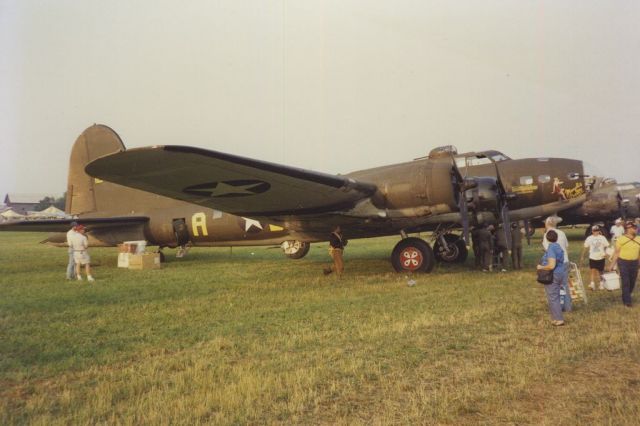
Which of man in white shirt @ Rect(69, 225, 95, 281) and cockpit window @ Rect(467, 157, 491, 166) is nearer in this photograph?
man in white shirt @ Rect(69, 225, 95, 281)

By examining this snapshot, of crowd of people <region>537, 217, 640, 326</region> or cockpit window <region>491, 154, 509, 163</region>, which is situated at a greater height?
cockpit window <region>491, 154, 509, 163</region>

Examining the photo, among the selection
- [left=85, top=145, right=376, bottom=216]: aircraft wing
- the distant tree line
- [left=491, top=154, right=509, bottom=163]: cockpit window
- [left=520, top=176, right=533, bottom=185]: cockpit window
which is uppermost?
the distant tree line

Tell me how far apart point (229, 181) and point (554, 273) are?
5354 mm

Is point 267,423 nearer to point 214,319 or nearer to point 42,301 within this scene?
point 214,319

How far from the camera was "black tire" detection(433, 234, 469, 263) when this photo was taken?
42.0ft

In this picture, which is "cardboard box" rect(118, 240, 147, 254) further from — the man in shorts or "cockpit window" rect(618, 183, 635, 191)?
"cockpit window" rect(618, 183, 635, 191)

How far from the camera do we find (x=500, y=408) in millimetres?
3096

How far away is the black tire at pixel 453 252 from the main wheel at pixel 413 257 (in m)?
2.63

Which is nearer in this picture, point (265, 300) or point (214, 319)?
point (214, 319)

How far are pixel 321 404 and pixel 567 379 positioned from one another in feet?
6.53

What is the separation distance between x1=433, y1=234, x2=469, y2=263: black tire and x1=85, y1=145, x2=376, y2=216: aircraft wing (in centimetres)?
418

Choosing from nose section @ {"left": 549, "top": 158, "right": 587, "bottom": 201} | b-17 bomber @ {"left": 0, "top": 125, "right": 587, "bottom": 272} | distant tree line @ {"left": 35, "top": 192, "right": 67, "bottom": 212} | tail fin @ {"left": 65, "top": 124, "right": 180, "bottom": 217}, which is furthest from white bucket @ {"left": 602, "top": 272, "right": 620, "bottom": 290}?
distant tree line @ {"left": 35, "top": 192, "right": 67, "bottom": 212}

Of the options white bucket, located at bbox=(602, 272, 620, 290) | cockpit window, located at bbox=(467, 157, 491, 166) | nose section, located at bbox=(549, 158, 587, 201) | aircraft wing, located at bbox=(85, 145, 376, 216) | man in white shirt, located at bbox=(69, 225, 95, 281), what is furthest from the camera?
cockpit window, located at bbox=(467, 157, 491, 166)

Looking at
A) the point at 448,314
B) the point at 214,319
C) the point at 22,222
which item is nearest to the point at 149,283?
the point at 214,319
